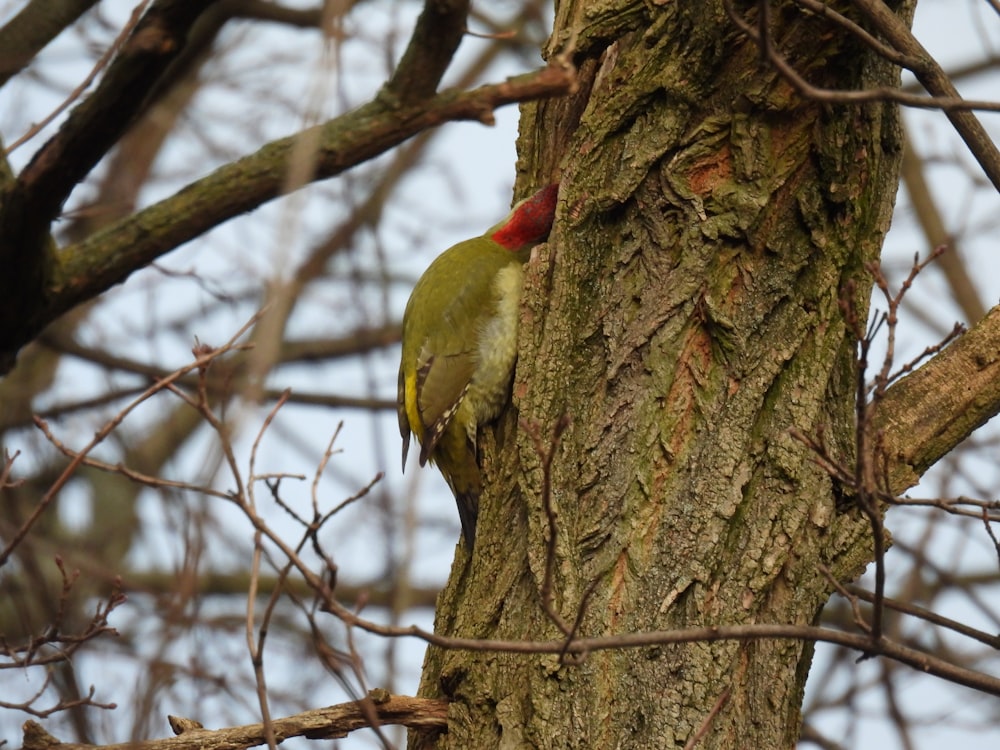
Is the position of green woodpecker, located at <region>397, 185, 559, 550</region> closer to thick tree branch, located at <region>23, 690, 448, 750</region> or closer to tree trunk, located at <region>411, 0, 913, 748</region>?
tree trunk, located at <region>411, 0, 913, 748</region>

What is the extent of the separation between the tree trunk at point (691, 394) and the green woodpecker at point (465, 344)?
635 mm

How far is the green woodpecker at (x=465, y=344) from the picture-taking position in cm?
395

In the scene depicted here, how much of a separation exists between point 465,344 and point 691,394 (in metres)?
1.48

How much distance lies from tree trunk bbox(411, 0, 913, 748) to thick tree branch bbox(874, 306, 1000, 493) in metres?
0.19

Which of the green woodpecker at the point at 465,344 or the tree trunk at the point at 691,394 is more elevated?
the green woodpecker at the point at 465,344

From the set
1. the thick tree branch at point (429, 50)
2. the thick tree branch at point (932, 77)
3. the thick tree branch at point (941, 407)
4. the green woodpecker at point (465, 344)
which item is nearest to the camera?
the thick tree branch at point (429, 50)

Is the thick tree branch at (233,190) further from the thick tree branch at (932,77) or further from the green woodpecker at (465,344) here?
the green woodpecker at (465,344)

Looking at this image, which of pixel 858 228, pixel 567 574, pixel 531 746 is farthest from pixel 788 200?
pixel 531 746

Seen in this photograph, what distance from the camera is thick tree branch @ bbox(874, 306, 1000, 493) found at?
10.1 feet

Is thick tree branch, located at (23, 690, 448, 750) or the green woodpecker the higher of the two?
the green woodpecker

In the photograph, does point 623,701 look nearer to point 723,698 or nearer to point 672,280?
point 723,698

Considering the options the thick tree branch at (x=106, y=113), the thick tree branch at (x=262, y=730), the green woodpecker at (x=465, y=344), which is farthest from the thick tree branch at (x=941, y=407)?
the thick tree branch at (x=106, y=113)

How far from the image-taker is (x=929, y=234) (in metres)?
7.88

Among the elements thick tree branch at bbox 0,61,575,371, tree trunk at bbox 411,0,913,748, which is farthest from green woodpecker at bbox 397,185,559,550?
thick tree branch at bbox 0,61,575,371
